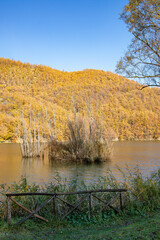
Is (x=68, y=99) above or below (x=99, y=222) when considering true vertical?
above

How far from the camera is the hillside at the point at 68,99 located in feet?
191

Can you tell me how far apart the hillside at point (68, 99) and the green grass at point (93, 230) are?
41.1 m

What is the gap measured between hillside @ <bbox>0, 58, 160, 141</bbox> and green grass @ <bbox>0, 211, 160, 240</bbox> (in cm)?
4115

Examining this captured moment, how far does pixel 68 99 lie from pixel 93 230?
72.0m

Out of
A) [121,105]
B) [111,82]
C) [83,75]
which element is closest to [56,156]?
[121,105]

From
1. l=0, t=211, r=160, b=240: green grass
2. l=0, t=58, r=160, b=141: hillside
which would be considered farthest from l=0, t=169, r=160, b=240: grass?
l=0, t=58, r=160, b=141: hillside

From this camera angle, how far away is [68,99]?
250ft

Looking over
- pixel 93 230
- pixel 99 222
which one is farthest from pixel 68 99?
pixel 93 230

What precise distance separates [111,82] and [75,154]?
3500 inches

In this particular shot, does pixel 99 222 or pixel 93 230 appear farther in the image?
pixel 99 222

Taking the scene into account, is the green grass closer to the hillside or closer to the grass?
the grass

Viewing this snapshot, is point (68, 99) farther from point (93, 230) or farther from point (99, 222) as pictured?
point (93, 230)

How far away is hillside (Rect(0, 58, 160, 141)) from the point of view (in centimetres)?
5828

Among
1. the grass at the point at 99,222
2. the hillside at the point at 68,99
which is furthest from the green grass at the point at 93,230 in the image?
the hillside at the point at 68,99
